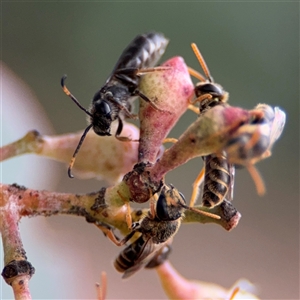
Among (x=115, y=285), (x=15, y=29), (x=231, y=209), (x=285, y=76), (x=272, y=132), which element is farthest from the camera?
(x=285, y=76)

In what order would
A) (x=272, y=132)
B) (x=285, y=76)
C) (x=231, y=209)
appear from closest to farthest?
1. (x=272, y=132)
2. (x=231, y=209)
3. (x=285, y=76)

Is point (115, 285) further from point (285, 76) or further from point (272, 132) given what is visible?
point (272, 132)

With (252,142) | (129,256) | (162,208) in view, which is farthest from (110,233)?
(252,142)

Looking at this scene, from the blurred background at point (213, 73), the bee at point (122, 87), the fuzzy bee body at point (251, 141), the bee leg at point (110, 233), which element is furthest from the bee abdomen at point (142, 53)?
the blurred background at point (213, 73)

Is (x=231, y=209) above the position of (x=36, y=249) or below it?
above

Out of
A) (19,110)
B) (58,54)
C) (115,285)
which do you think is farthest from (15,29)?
(115,285)

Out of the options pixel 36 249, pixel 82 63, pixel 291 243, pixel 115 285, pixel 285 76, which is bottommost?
pixel 291 243
